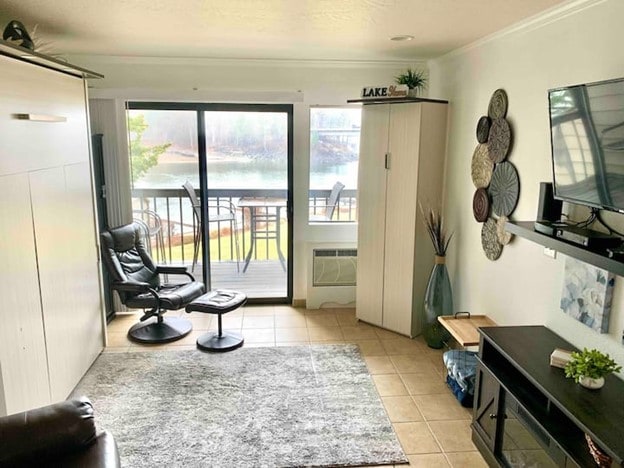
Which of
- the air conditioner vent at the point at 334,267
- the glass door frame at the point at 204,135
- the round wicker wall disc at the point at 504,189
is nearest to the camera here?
the round wicker wall disc at the point at 504,189

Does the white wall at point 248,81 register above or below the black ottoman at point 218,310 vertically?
above

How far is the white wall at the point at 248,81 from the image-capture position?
4.18m

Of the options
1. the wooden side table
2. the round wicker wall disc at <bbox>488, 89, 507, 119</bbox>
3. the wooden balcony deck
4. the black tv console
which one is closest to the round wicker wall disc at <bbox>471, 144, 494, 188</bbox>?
the round wicker wall disc at <bbox>488, 89, 507, 119</bbox>

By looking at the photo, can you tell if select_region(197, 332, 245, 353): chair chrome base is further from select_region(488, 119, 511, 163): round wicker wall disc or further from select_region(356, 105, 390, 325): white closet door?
select_region(488, 119, 511, 163): round wicker wall disc

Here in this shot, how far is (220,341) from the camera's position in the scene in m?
3.93

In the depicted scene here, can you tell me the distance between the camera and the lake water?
451 cm

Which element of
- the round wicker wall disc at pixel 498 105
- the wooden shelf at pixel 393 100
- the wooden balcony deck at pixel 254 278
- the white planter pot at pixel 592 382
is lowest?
the wooden balcony deck at pixel 254 278

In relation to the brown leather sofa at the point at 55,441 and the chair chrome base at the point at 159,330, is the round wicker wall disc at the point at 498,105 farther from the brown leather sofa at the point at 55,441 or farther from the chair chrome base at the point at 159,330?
the chair chrome base at the point at 159,330

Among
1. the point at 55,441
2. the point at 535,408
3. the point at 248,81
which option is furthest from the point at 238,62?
the point at 535,408

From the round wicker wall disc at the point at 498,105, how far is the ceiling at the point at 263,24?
40cm

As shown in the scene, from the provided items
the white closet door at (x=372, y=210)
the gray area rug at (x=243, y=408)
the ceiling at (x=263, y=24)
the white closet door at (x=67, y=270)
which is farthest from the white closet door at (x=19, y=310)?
the white closet door at (x=372, y=210)

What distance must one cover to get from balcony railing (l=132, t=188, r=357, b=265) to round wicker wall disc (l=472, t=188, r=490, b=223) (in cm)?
147

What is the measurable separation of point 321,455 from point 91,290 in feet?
7.00

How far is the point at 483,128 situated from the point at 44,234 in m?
2.92
